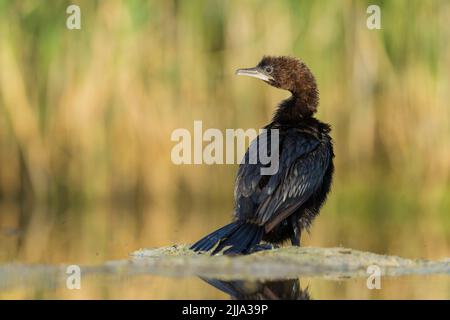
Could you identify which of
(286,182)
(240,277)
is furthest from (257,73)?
(240,277)

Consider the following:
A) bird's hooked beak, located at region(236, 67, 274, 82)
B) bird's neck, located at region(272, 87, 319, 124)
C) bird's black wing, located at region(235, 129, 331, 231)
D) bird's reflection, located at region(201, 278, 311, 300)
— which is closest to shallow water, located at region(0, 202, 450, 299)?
bird's reflection, located at region(201, 278, 311, 300)

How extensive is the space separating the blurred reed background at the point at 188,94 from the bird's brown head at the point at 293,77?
8.06 ft

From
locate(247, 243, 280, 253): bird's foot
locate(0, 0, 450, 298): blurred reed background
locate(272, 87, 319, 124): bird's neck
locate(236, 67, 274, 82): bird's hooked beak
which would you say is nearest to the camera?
locate(247, 243, 280, 253): bird's foot

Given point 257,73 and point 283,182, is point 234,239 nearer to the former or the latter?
point 283,182

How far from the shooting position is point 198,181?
941cm

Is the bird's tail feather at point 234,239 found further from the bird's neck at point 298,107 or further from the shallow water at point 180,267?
the bird's neck at point 298,107

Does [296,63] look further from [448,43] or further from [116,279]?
[448,43]

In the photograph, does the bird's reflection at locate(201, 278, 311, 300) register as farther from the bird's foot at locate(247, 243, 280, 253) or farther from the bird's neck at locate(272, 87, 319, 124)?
the bird's neck at locate(272, 87, 319, 124)

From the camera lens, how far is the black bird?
5.68 meters

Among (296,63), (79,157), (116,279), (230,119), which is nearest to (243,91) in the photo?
(230,119)

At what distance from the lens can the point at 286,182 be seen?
5875 millimetres

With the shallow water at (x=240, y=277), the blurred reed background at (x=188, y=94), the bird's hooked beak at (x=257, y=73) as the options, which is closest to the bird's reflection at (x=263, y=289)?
the shallow water at (x=240, y=277)


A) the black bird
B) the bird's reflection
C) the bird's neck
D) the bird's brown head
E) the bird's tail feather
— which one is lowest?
the bird's reflection

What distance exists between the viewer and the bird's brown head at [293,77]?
6.61 metres
